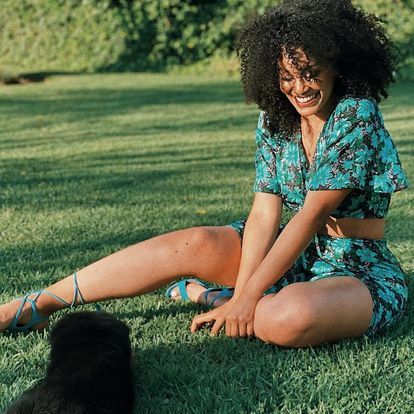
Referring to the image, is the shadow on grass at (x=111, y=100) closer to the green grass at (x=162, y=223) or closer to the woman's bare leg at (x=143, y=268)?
the green grass at (x=162, y=223)

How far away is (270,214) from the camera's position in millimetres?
3430

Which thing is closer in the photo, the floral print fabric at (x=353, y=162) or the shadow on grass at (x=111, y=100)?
the floral print fabric at (x=353, y=162)

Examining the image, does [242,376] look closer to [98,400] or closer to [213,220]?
[98,400]

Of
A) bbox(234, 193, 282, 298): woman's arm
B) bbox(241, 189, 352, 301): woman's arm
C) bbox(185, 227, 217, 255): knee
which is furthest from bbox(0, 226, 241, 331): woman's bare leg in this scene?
bbox(241, 189, 352, 301): woman's arm

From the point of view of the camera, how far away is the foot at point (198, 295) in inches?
140

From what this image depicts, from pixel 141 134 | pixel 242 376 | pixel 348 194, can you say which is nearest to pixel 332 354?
pixel 242 376

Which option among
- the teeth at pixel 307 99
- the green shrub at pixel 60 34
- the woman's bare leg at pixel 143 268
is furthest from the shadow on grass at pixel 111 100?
the teeth at pixel 307 99

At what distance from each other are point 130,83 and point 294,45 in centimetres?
1209

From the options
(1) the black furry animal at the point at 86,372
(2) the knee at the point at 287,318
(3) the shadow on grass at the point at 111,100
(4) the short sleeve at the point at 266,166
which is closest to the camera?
(1) the black furry animal at the point at 86,372

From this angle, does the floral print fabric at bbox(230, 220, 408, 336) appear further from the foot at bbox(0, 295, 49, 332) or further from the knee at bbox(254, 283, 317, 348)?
the foot at bbox(0, 295, 49, 332)

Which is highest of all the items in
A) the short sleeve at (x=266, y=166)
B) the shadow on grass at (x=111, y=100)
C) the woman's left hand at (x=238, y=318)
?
the short sleeve at (x=266, y=166)

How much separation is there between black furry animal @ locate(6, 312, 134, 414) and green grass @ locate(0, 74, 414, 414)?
0.17 m

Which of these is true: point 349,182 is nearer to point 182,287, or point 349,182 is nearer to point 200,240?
point 200,240

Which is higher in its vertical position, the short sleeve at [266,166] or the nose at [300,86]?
the nose at [300,86]
